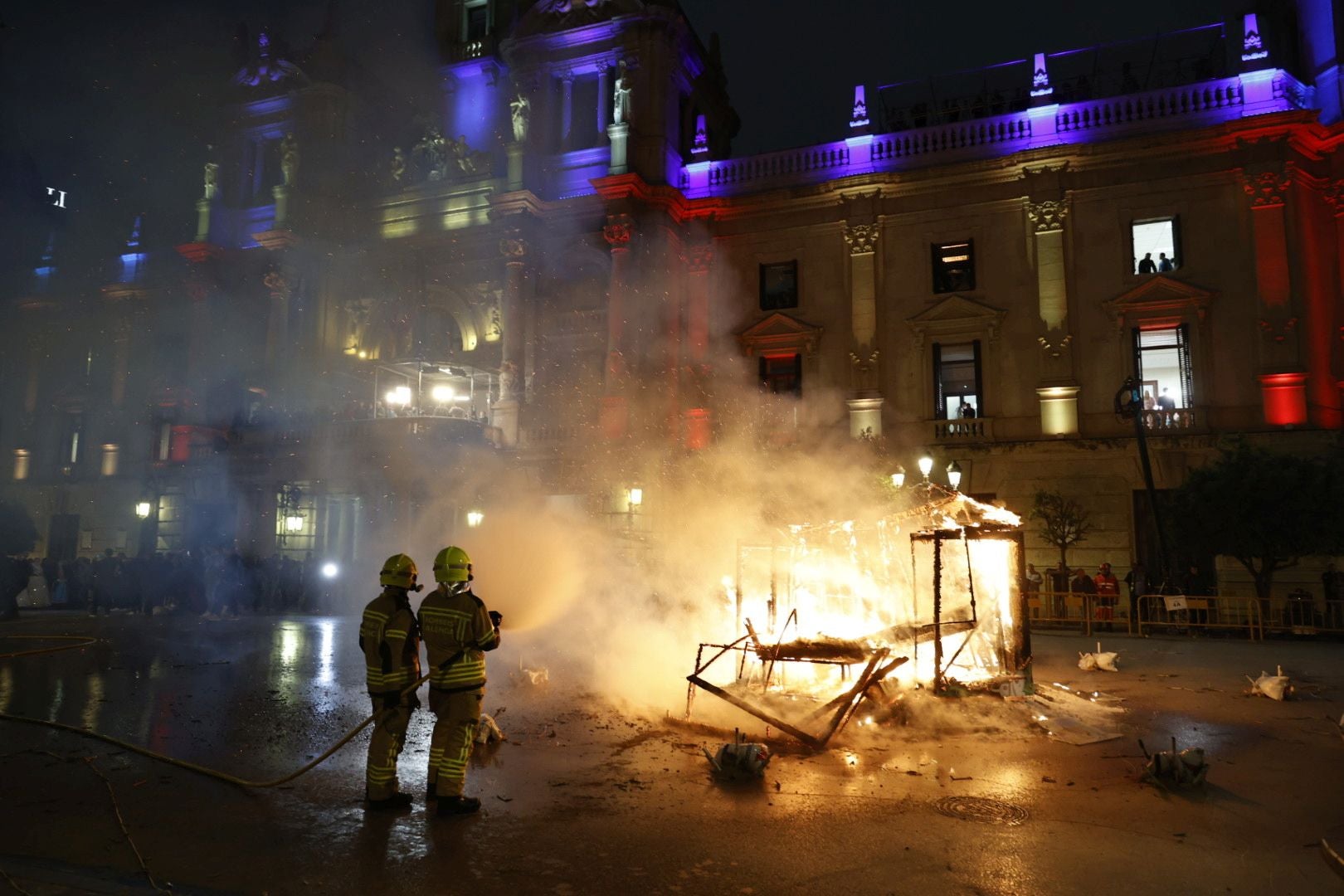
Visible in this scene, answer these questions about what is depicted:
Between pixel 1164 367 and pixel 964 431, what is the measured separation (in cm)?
496

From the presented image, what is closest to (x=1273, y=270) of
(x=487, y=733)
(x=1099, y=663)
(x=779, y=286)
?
(x=779, y=286)

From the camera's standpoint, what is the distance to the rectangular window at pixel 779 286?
23.4 m

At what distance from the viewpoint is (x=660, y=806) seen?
5.70 metres

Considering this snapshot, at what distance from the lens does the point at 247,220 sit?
29.2 m

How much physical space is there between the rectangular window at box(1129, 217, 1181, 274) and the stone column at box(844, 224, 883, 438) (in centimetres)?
636

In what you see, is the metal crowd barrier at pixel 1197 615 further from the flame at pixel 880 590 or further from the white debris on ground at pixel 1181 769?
the white debris on ground at pixel 1181 769

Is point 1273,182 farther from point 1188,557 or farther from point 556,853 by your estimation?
point 556,853

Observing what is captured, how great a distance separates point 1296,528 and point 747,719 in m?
13.1

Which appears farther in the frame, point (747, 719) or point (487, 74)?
point (487, 74)

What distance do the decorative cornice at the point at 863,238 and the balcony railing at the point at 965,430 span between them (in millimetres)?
5117

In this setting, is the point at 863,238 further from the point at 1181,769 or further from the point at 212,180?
the point at 212,180

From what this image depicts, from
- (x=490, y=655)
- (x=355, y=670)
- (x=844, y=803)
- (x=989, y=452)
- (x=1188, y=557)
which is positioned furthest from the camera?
(x=989, y=452)

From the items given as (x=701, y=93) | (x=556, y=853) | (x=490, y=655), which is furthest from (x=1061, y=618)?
(x=701, y=93)

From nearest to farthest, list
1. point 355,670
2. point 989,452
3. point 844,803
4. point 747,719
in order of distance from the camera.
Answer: point 844,803, point 747,719, point 355,670, point 989,452
